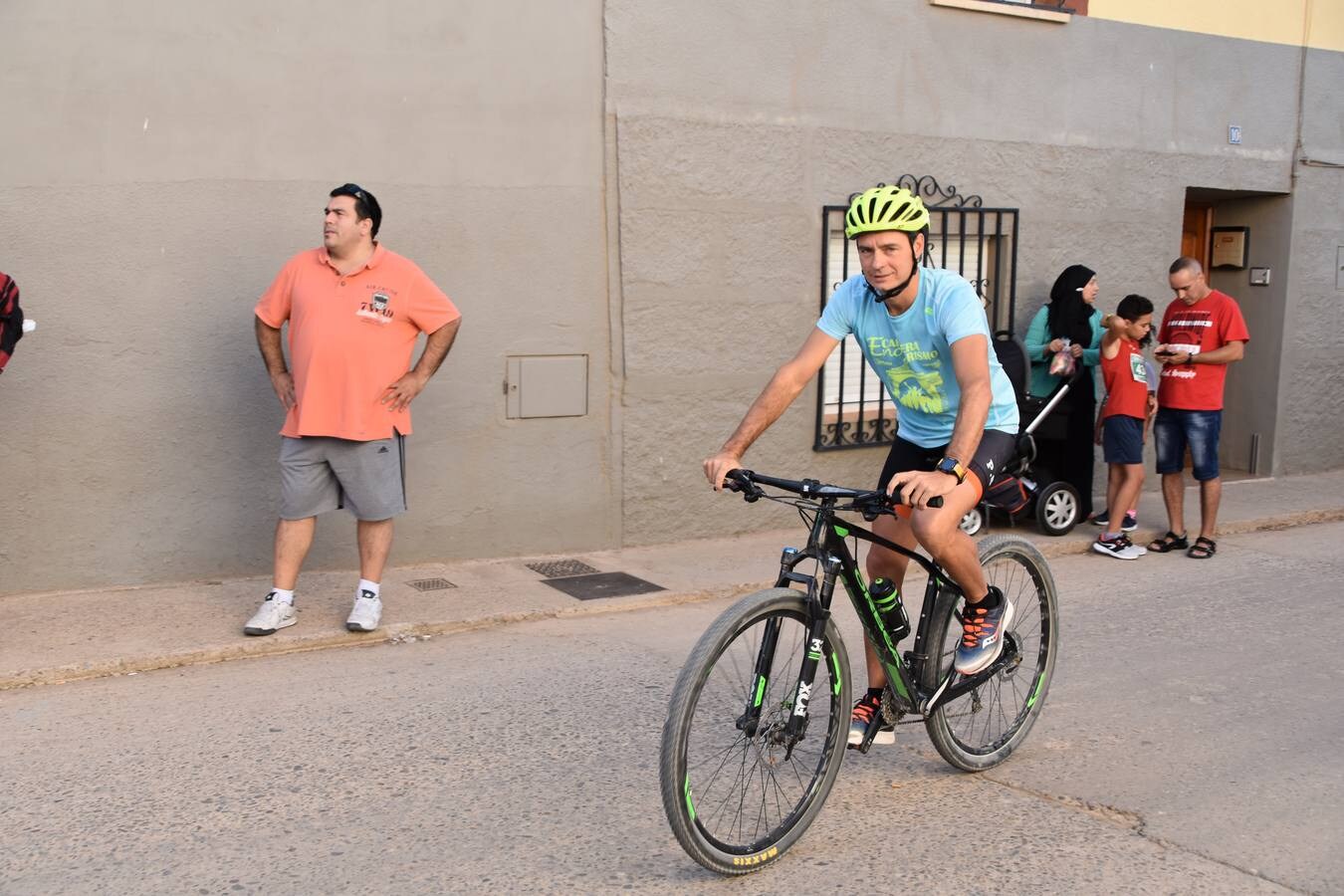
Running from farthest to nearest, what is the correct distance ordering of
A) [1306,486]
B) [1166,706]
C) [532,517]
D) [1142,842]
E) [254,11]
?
[1306,486], [532,517], [254,11], [1166,706], [1142,842]

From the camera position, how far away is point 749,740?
3.90m

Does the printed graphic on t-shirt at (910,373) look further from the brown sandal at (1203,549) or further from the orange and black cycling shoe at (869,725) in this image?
the brown sandal at (1203,549)

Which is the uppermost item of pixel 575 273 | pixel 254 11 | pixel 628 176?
pixel 254 11

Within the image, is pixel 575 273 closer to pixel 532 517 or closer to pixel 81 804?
pixel 532 517

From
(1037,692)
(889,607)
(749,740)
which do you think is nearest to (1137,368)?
(1037,692)

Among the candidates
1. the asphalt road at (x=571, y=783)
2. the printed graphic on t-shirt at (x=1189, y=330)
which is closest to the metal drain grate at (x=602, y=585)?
the asphalt road at (x=571, y=783)

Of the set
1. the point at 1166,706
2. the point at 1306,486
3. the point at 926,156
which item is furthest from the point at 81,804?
the point at 1306,486

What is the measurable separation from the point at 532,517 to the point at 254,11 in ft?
10.5

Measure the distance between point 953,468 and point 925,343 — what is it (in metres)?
0.60

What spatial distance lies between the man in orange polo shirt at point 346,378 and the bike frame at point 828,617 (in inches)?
111

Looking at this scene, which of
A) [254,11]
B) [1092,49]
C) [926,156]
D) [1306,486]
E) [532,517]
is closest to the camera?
[254,11]

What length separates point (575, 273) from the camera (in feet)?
27.2

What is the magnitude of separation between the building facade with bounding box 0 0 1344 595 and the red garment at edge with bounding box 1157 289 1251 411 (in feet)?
4.70

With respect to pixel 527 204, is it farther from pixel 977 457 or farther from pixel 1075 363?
pixel 977 457
